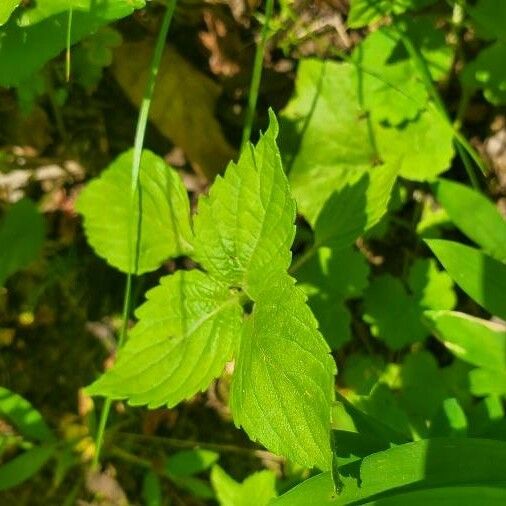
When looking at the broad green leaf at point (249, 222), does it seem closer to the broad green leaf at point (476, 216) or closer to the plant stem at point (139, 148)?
the plant stem at point (139, 148)

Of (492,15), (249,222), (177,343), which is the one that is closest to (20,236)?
(177,343)

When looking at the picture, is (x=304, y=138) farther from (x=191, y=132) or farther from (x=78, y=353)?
(x=78, y=353)

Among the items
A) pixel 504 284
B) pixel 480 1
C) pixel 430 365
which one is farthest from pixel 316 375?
pixel 480 1

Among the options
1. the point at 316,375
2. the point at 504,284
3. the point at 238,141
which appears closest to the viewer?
the point at 316,375

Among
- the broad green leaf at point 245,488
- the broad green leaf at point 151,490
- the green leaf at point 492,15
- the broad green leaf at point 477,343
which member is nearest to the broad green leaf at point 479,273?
the broad green leaf at point 477,343

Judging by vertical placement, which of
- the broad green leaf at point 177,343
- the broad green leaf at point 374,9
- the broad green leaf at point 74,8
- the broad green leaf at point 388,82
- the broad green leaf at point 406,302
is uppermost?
the broad green leaf at point 74,8
